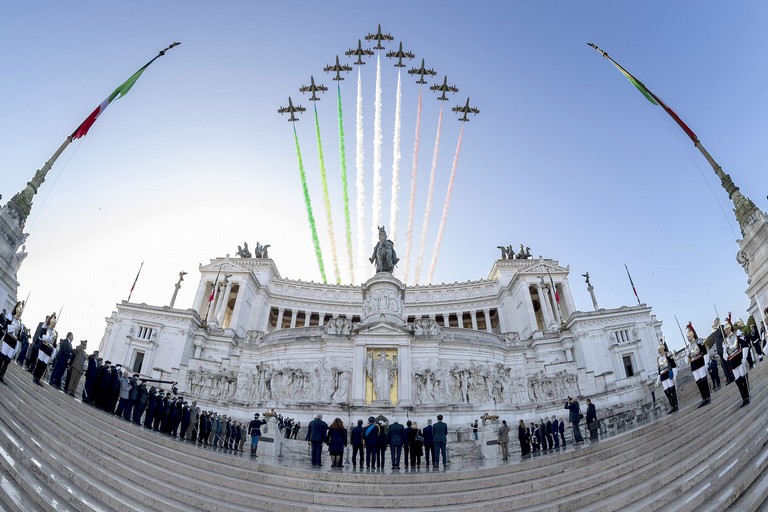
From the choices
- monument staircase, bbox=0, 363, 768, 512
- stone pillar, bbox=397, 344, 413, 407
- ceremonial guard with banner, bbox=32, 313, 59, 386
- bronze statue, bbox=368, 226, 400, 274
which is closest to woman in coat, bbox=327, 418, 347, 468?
monument staircase, bbox=0, 363, 768, 512

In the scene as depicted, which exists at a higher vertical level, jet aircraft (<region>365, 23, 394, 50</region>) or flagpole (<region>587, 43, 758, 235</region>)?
jet aircraft (<region>365, 23, 394, 50</region>)

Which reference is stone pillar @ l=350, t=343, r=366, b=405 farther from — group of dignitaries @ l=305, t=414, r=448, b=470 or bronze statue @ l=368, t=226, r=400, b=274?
group of dignitaries @ l=305, t=414, r=448, b=470

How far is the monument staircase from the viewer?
23.2 feet

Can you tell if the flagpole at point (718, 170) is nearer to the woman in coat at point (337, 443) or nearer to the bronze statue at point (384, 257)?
the bronze statue at point (384, 257)

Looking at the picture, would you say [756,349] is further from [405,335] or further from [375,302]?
[375,302]

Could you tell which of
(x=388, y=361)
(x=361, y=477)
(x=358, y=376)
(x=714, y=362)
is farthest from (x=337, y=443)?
(x=388, y=361)

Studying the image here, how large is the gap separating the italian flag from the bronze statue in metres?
19.5

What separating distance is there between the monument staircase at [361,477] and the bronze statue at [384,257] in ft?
74.3

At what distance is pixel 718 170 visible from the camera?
26.3 metres

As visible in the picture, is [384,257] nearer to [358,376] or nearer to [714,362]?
[358,376]

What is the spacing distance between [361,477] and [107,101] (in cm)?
2765

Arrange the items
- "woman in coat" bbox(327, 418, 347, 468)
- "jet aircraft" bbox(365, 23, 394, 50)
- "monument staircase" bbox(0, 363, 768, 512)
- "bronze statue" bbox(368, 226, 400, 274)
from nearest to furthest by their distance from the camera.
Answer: "monument staircase" bbox(0, 363, 768, 512) → "woman in coat" bbox(327, 418, 347, 468) → "bronze statue" bbox(368, 226, 400, 274) → "jet aircraft" bbox(365, 23, 394, 50)

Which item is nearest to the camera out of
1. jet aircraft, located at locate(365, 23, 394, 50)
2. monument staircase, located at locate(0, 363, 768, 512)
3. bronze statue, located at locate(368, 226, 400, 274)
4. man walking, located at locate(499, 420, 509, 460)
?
monument staircase, located at locate(0, 363, 768, 512)

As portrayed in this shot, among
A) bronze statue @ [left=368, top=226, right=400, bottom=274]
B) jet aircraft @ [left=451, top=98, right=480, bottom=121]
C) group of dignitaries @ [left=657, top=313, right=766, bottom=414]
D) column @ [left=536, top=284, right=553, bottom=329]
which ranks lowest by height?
group of dignitaries @ [left=657, top=313, right=766, bottom=414]
